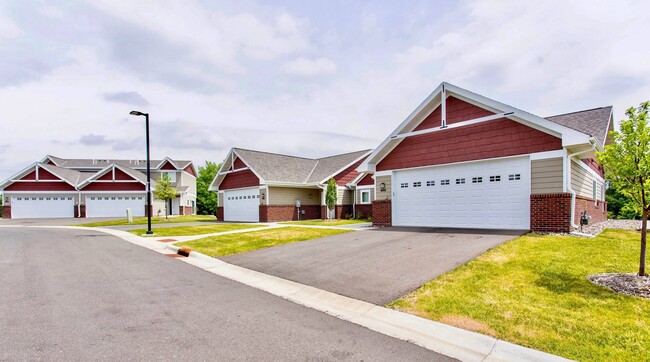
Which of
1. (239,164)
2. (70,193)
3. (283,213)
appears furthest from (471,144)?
(70,193)

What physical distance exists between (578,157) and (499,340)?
12.4 metres

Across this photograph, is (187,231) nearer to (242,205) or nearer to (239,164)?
(242,205)

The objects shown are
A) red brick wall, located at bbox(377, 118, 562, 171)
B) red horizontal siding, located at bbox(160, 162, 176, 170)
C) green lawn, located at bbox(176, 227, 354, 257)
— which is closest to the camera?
green lawn, located at bbox(176, 227, 354, 257)

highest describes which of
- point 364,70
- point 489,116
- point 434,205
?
point 364,70

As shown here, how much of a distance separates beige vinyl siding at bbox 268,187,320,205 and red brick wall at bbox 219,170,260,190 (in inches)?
60.8

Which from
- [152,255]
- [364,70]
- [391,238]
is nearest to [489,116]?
[364,70]

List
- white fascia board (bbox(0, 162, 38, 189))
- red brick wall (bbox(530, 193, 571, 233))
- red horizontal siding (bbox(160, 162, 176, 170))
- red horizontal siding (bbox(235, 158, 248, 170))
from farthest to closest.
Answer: red horizontal siding (bbox(160, 162, 176, 170))
white fascia board (bbox(0, 162, 38, 189))
red horizontal siding (bbox(235, 158, 248, 170))
red brick wall (bbox(530, 193, 571, 233))

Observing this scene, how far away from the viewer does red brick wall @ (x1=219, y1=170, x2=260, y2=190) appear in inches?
1011

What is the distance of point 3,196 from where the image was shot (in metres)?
37.3

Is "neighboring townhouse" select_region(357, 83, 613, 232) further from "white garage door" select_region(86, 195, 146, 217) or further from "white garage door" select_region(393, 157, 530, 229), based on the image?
"white garage door" select_region(86, 195, 146, 217)

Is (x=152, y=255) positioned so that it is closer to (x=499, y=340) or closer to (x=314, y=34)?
(x=314, y=34)

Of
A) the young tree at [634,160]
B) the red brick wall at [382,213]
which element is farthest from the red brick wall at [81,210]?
the young tree at [634,160]

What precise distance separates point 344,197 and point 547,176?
1705 cm

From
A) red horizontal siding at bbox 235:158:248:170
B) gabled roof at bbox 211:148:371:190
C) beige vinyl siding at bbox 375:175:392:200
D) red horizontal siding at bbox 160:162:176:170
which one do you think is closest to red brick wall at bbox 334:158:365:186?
gabled roof at bbox 211:148:371:190
